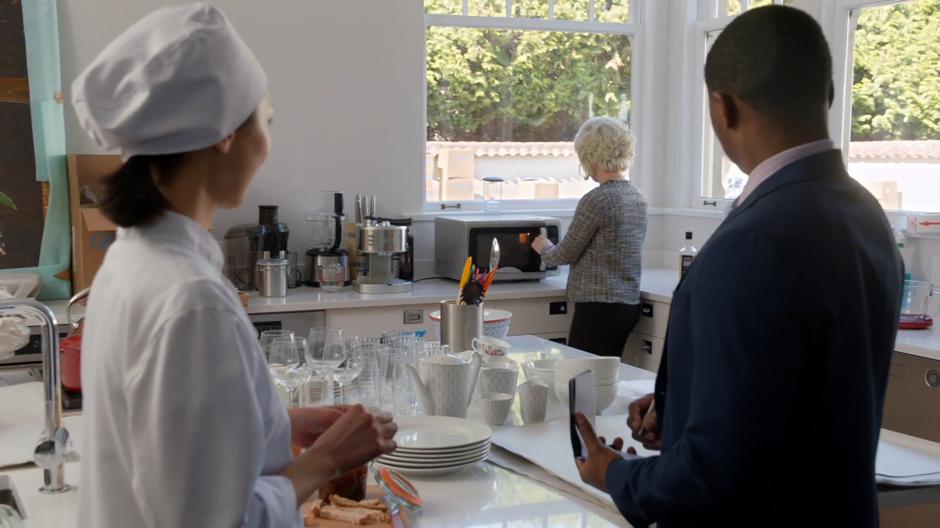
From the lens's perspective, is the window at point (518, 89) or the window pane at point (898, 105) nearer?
the window pane at point (898, 105)

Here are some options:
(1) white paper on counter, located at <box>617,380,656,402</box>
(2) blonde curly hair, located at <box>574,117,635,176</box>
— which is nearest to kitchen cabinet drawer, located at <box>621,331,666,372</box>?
(2) blonde curly hair, located at <box>574,117,635,176</box>

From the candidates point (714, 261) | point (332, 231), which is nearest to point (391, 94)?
point (332, 231)

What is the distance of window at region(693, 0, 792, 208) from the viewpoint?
16.3 feet

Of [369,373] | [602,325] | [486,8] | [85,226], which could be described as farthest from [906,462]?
[486,8]

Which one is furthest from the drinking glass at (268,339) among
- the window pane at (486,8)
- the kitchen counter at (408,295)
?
the window pane at (486,8)

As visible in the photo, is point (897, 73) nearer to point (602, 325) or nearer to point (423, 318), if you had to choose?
point (602, 325)

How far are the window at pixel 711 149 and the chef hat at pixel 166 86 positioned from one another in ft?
13.8

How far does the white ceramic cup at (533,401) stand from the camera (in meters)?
2.07

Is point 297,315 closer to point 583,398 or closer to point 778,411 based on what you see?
point 583,398

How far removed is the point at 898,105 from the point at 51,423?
11.9 ft

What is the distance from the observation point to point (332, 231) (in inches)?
174

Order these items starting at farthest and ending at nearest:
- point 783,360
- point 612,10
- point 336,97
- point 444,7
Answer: point 612,10, point 444,7, point 336,97, point 783,360

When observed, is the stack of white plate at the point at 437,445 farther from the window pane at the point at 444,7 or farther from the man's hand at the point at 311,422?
the window pane at the point at 444,7

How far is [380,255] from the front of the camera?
13.7ft
